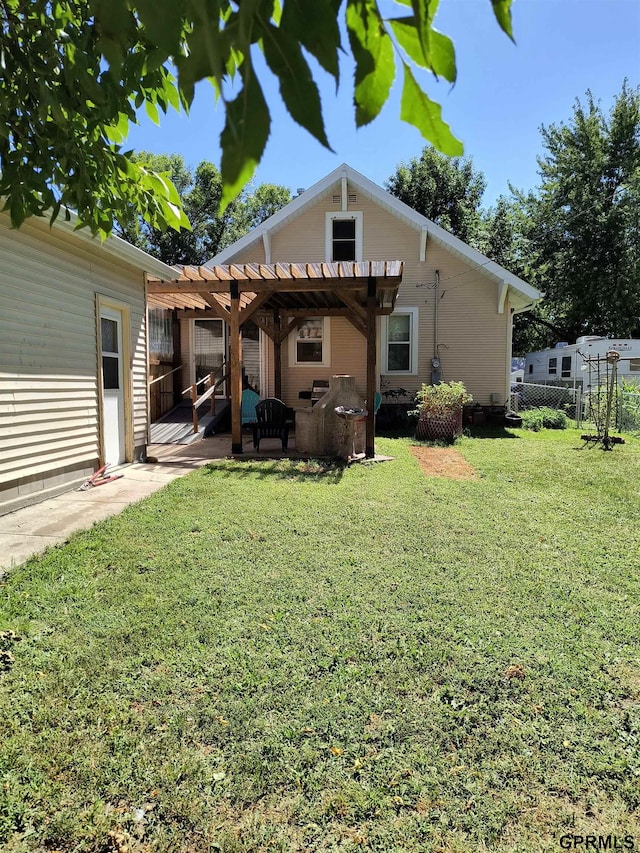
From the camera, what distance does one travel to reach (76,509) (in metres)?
5.09

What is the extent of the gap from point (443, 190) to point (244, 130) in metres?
26.8

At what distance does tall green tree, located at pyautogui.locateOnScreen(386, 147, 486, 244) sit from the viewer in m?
23.4

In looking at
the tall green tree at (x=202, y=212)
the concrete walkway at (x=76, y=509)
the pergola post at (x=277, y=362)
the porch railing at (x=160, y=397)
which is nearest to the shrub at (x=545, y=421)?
the pergola post at (x=277, y=362)

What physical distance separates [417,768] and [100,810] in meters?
1.23

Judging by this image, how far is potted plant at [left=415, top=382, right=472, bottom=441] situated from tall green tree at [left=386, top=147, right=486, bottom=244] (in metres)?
16.8

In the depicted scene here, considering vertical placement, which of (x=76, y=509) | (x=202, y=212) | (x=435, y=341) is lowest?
(x=76, y=509)

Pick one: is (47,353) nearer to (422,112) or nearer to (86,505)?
(86,505)

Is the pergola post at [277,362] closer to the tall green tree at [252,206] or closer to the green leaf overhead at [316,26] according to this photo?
the green leaf overhead at [316,26]

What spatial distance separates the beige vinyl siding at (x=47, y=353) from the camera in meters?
4.79

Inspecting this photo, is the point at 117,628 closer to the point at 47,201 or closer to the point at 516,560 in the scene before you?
the point at 47,201

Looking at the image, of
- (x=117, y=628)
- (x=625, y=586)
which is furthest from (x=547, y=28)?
(x=117, y=628)

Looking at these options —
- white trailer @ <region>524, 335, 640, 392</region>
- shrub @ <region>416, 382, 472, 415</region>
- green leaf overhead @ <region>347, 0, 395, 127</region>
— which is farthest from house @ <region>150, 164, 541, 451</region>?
green leaf overhead @ <region>347, 0, 395, 127</region>

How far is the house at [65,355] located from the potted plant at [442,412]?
233 inches

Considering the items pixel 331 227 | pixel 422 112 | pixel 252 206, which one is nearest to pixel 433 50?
pixel 422 112
